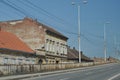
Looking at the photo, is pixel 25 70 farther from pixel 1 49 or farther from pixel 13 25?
pixel 13 25

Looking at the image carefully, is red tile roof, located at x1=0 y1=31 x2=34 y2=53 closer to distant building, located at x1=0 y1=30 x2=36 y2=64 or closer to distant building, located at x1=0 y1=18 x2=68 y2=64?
distant building, located at x1=0 y1=30 x2=36 y2=64

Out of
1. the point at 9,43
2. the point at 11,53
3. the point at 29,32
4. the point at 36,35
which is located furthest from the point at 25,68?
the point at 29,32

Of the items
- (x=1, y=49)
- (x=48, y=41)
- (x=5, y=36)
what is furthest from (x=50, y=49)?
(x=1, y=49)

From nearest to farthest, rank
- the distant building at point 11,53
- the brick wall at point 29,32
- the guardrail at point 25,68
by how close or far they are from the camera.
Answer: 1. the guardrail at point 25,68
2. the distant building at point 11,53
3. the brick wall at point 29,32

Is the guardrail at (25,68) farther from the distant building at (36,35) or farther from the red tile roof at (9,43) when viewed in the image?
the distant building at (36,35)

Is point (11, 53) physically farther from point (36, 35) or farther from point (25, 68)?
point (36, 35)

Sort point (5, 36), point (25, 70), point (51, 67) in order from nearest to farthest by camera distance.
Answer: point (25, 70), point (51, 67), point (5, 36)

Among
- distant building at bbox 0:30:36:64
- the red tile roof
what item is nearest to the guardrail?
distant building at bbox 0:30:36:64

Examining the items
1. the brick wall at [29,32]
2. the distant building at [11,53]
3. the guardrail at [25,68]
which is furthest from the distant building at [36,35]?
the guardrail at [25,68]

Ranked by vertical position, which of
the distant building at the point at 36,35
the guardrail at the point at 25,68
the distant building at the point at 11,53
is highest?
the distant building at the point at 36,35

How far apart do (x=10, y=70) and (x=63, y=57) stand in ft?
116

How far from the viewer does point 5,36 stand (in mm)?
55781

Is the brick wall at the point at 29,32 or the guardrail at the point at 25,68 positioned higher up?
the brick wall at the point at 29,32

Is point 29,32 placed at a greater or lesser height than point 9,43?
greater
